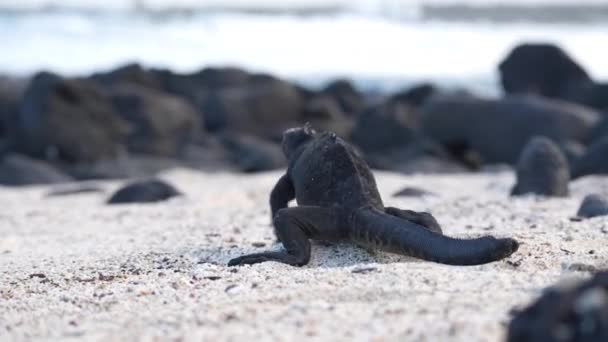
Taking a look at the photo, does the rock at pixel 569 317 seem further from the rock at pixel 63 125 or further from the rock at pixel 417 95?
the rock at pixel 417 95

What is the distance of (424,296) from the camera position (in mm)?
3355

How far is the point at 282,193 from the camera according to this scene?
16.6 feet

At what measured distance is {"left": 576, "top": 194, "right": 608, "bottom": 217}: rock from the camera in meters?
5.75

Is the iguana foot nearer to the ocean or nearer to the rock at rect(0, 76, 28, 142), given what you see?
the rock at rect(0, 76, 28, 142)

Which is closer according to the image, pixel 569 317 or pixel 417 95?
pixel 569 317

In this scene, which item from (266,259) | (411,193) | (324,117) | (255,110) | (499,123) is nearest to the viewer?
(266,259)

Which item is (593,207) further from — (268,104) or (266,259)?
(268,104)

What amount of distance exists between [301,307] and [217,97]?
39.8ft

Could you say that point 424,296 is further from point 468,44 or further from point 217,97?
point 468,44

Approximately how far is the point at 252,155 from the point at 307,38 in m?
19.6

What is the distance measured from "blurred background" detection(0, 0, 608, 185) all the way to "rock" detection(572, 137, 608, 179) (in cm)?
1

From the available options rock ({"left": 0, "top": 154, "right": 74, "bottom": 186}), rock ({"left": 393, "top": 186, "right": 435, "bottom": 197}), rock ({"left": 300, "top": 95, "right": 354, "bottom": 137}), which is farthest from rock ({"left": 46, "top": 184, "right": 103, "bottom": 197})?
rock ({"left": 300, "top": 95, "right": 354, "bottom": 137})

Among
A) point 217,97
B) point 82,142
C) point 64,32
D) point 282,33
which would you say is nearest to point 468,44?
point 282,33

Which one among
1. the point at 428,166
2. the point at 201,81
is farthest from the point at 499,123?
the point at 201,81
